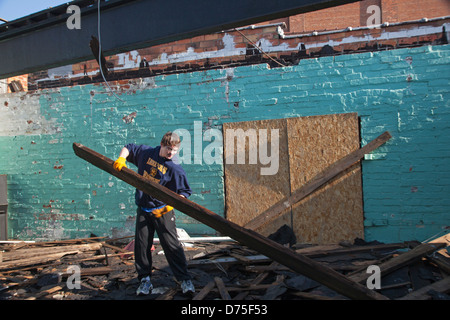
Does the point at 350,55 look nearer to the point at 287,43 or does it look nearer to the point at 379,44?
the point at 379,44

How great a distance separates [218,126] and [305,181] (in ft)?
7.04

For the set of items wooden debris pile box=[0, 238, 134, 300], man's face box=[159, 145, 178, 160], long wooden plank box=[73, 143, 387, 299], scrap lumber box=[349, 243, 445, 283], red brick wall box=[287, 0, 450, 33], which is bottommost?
wooden debris pile box=[0, 238, 134, 300]

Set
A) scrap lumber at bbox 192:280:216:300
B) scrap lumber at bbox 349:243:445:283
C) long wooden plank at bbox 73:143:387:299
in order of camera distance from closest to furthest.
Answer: long wooden plank at bbox 73:143:387:299 < scrap lumber at bbox 192:280:216:300 < scrap lumber at bbox 349:243:445:283

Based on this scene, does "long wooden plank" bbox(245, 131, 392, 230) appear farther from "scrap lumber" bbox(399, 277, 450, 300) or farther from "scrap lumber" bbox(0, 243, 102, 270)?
"scrap lumber" bbox(0, 243, 102, 270)

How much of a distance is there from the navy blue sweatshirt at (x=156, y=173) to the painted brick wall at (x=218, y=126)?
324 cm

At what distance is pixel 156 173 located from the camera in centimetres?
465

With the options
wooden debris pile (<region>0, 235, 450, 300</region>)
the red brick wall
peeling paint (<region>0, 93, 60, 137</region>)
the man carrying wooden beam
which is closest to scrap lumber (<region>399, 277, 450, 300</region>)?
wooden debris pile (<region>0, 235, 450, 300</region>)

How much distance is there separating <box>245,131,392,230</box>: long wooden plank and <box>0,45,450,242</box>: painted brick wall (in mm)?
164

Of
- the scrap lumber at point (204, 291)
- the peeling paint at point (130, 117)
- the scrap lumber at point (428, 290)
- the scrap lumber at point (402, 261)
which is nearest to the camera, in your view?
the scrap lumber at point (428, 290)

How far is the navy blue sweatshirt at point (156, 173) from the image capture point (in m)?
4.61

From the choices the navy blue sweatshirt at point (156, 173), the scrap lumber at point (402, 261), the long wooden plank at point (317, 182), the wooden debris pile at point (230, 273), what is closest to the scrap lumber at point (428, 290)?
the wooden debris pile at point (230, 273)

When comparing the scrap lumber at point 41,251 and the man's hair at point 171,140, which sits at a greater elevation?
the man's hair at point 171,140

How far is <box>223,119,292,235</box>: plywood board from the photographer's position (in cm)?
746

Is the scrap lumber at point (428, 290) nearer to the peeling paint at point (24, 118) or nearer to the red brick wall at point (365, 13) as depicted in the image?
the peeling paint at point (24, 118)
